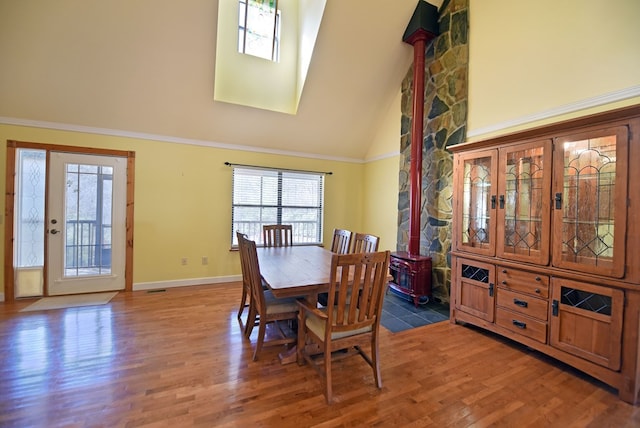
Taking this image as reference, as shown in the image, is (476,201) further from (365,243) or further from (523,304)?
(365,243)

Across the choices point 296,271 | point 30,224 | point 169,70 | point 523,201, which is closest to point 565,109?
point 523,201

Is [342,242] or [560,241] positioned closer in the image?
[560,241]

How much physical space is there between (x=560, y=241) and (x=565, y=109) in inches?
50.1

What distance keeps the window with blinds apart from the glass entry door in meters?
1.58

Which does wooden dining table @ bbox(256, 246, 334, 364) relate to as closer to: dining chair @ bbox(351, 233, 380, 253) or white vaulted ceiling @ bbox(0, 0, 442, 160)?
dining chair @ bbox(351, 233, 380, 253)

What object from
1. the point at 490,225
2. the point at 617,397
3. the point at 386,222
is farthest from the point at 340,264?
the point at 386,222

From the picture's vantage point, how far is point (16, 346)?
2.34m

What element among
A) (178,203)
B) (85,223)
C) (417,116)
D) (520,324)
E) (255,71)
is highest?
(255,71)

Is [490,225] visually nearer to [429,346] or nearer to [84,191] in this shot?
[429,346]

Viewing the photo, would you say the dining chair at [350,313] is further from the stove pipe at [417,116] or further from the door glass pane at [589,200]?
the stove pipe at [417,116]

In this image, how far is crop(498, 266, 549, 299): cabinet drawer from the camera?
2.27 meters

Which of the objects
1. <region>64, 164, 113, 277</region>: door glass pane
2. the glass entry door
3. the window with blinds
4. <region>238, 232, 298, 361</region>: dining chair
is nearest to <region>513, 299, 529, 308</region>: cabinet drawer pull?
<region>238, 232, 298, 361</region>: dining chair

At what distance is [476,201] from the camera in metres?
2.91

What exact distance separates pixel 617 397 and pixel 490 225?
145 cm
